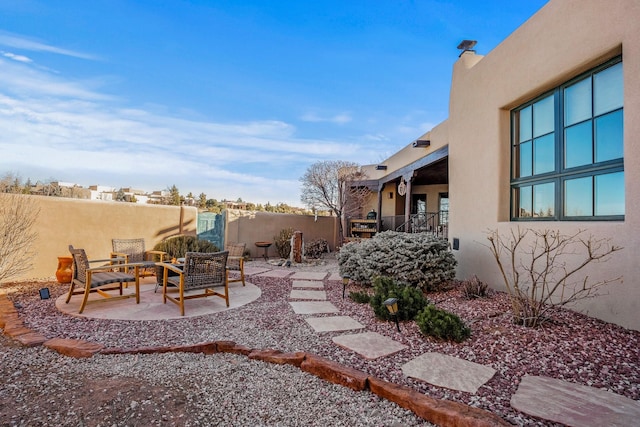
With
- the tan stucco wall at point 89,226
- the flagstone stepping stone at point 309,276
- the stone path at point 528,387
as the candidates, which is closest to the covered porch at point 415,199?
the flagstone stepping stone at point 309,276

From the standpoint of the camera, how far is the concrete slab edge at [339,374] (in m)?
1.74

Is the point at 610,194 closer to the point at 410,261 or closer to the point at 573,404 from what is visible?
the point at 410,261

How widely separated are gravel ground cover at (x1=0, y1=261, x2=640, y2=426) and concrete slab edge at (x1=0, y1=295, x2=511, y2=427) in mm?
69

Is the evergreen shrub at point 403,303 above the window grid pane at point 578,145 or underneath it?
underneath

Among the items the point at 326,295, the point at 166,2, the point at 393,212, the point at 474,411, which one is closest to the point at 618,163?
the point at 474,411

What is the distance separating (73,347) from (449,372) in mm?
3274

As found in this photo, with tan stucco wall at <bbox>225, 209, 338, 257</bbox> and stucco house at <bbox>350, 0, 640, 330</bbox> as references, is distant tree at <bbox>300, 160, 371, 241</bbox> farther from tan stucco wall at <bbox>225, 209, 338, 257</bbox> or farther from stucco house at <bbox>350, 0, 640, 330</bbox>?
stucco house at <bbox>350, 0, 640, 330</bbox>

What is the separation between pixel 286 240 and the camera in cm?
1127

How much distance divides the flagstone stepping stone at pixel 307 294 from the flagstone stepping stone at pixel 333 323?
3.90 ft

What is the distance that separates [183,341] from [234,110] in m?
8.60

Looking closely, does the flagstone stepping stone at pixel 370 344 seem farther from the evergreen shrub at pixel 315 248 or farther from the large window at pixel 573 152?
the evergreen shrub at pixel 315 248

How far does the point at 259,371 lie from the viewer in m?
2.47

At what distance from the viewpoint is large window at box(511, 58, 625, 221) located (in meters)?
3.47

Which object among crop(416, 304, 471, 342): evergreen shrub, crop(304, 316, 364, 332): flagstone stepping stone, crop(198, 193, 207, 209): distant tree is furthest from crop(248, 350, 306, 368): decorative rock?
crop(198, 193, 207, 209): distant tree
